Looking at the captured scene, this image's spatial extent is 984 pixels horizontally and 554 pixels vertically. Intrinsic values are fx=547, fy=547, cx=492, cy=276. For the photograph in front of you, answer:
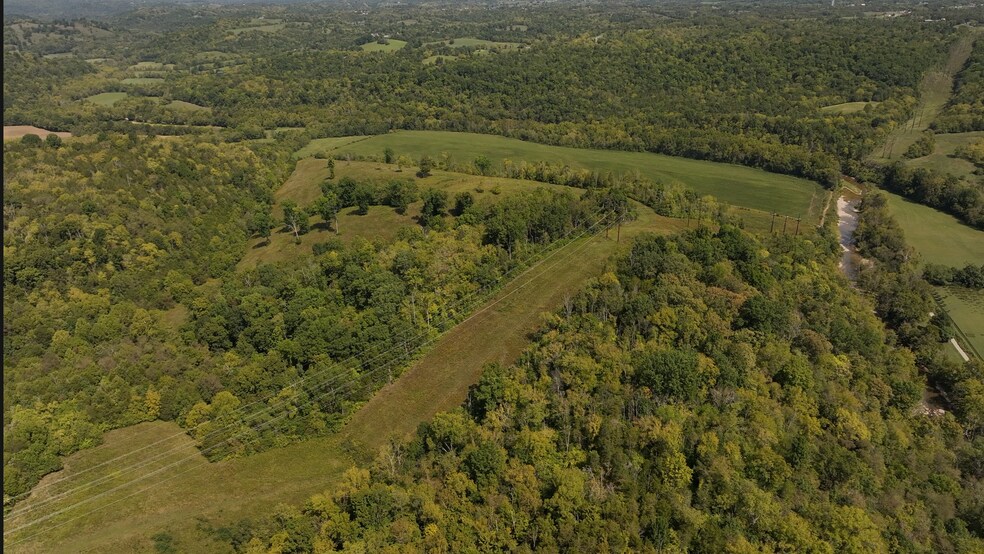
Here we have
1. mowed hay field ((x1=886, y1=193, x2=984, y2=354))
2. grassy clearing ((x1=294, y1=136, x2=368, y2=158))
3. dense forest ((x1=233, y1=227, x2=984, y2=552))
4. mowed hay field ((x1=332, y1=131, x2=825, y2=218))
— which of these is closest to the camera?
dense forest ((x1=233, y1=227, x2=984, y2=552))

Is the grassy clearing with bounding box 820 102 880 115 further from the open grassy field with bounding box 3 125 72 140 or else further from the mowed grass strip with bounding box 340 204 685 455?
the open grassy field with bounding box 3 125 72 140

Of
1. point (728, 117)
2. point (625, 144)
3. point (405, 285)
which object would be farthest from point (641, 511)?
point (728, 117)

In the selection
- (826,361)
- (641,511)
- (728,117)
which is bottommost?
(641,511)

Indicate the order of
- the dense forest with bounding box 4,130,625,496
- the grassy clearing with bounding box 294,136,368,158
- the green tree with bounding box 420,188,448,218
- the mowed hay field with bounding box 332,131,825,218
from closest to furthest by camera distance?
the dense forest with bounding box 4,130,625,496 < the green tree with bounding box 420,188,448,218 < the mowed hay field with bounding box 332,131,825,218 < the grassy clearing with bounding box 294,136,368,158

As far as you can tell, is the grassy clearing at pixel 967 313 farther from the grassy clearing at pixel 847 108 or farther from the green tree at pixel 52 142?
the green tree at pixel 52 142

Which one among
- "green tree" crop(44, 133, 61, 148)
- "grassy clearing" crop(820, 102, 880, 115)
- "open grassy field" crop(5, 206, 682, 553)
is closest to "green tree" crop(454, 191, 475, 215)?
"open grassy field" crop(5, 206, 682, 553)

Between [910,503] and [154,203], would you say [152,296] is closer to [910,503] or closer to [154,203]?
[154,203]

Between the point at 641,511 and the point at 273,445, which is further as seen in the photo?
the point at 273,445

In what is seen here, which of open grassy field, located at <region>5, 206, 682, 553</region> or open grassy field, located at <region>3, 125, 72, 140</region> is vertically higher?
open grassy field, located at <region>3, 125, 72, 140</region>
